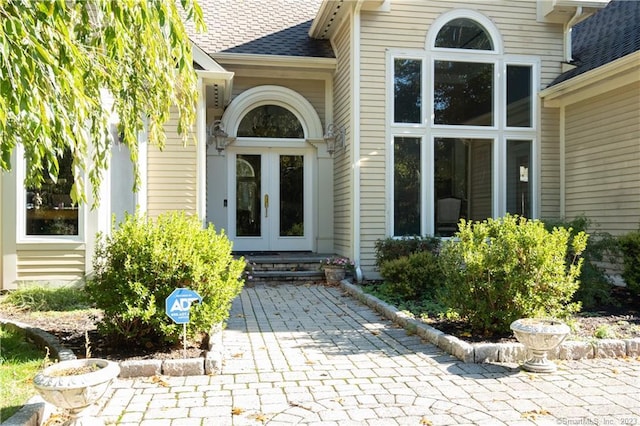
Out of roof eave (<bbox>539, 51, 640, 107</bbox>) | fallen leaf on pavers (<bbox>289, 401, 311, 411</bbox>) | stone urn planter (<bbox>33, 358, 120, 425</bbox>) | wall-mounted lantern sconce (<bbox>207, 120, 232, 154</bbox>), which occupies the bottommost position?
fallen leaf on pavers (<bbox>289, 401, 311, 411</bbox>)

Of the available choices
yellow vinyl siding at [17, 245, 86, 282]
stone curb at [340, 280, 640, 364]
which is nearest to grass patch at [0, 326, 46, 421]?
yellow vinyl siding at [17, 245, 86, 282]

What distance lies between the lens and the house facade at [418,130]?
8.61 meters

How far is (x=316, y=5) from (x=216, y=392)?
1231cm

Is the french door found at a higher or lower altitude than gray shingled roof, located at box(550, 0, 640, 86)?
lower

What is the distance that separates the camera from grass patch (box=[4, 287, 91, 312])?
6812mm

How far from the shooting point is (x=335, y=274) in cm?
927

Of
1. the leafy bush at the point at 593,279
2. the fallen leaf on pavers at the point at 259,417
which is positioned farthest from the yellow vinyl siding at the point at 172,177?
the leafy bush at the point at 593,279

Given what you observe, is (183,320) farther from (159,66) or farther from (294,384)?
(159,66)

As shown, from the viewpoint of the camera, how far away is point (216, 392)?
3.91 m

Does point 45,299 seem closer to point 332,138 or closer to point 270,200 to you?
point 270,200

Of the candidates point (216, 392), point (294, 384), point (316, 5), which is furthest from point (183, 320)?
point (316, 5)

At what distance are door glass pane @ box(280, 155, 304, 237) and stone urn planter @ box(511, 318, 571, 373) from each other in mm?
7298

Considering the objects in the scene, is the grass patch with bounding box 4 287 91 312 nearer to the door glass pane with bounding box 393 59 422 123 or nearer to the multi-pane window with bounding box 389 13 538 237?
the multi-pane window with bounding box 389 13 538 237

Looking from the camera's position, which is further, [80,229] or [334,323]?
[80,229]
